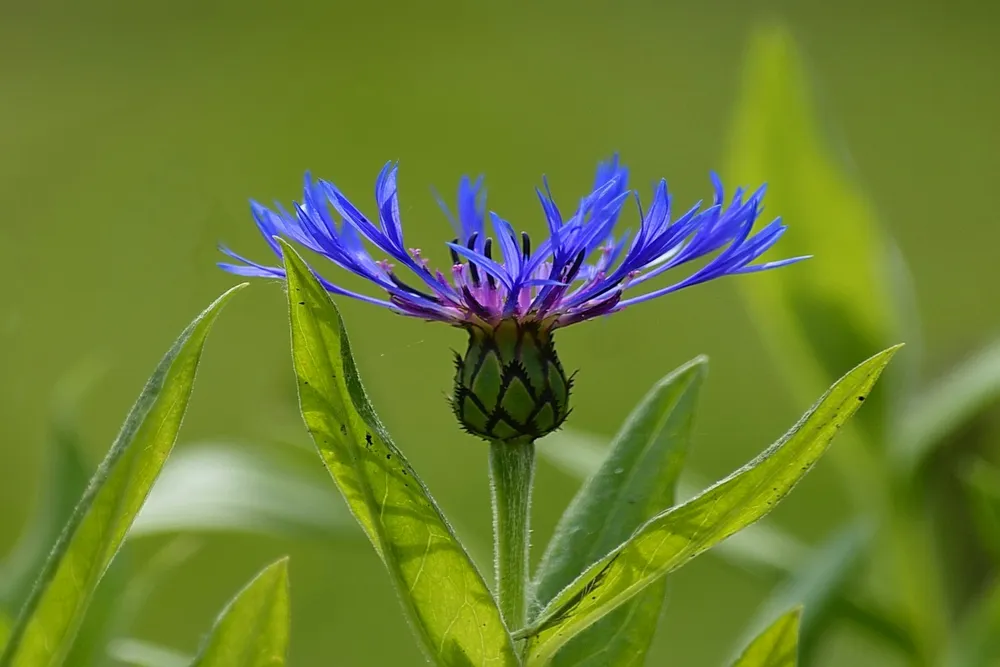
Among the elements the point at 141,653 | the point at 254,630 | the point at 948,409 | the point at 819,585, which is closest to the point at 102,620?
the point at 141,653

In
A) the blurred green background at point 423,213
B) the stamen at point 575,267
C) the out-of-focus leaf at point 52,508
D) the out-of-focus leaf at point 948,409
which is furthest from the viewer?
the blurred green background at point 423,213

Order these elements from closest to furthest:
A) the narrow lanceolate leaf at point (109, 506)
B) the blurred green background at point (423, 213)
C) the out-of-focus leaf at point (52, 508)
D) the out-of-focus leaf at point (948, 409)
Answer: the narrow lanceolate leaf at point (109, 506)
the out-of-focus leaf at point (52, 508)
the out-of-focus leaf at point (948, 409)
the blurred green background at point (423, 213)

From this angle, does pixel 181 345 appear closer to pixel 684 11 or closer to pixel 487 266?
pixel 487 266

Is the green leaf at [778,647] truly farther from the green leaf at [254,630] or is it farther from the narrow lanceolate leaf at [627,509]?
the green leaf at [254,630]

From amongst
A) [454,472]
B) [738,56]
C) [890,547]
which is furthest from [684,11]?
[890,547]

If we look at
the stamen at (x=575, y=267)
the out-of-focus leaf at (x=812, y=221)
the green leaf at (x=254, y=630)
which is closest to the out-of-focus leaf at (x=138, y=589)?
the green leaf at (x=254, y=630)

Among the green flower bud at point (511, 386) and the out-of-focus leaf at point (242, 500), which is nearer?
the green flower bud at point (511, 386)

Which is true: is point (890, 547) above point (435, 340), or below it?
below
